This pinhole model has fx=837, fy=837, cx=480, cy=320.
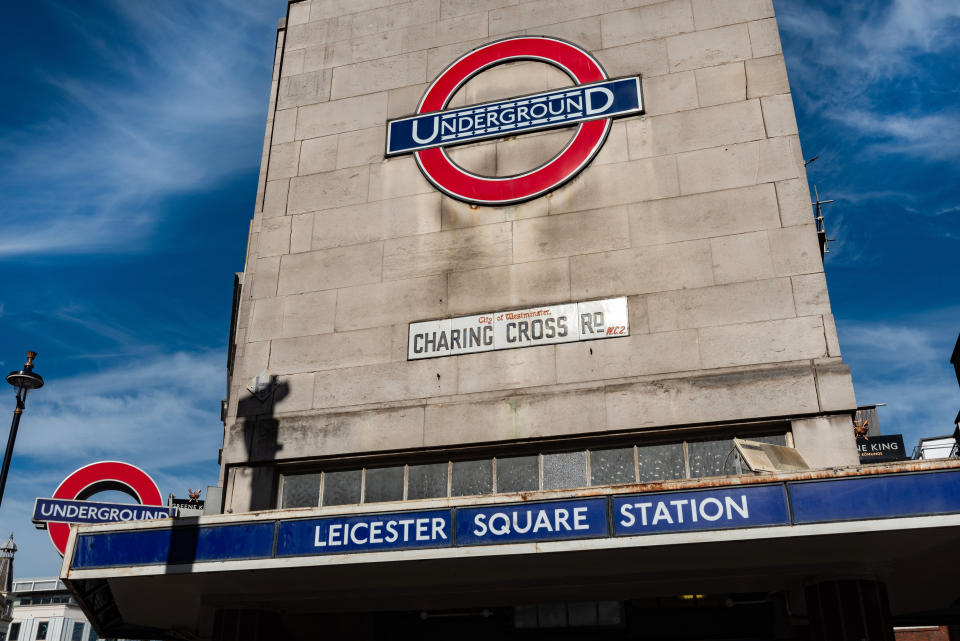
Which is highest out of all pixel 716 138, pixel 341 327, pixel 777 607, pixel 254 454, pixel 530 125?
pixel 530 125

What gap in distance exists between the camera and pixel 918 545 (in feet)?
33.2

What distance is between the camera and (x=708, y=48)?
599 inches

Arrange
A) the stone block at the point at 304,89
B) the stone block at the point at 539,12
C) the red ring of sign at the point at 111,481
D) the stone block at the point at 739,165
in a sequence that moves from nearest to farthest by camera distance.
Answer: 1. the stone block at the point at 739,165
2. the stone block at the point at 539,12
3. the stone block at the point at 304,89
4. the red ring of sign at the point at 111,481

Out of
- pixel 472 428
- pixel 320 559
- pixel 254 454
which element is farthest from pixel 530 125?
pixel 320 559

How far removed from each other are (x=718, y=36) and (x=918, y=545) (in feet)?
31.1

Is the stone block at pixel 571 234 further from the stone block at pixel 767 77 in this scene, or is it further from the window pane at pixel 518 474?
the window pane at pixel 518 474

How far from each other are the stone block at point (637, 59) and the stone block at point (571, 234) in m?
2.89

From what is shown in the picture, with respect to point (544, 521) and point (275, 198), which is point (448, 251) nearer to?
point (275, 198)

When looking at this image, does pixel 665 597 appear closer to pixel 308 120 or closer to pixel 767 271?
pixel 767 271

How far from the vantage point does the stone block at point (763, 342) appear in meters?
12.6

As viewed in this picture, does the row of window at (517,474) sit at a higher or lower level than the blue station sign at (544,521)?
higher

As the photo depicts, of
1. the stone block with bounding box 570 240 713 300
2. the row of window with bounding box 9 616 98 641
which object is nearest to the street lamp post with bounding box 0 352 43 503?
the stone block with bounding box 570 240 713 300

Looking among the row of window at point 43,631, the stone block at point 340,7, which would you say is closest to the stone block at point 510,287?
the stone block at point 340,7

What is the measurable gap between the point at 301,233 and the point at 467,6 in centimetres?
582
